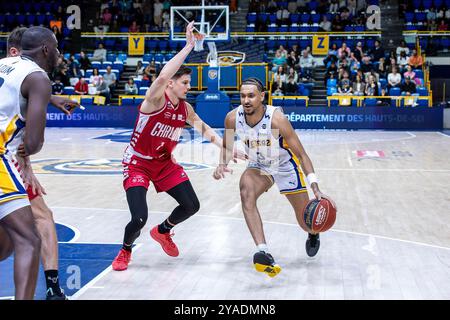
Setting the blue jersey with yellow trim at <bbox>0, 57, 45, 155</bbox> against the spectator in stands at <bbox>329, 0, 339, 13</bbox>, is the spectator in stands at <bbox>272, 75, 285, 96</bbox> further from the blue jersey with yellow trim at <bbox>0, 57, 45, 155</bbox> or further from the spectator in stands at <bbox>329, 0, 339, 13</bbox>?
the blue jersey with yellow trim at <bbox>0, 57, 45, 155</bbox>

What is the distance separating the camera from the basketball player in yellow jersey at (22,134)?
11.8ft

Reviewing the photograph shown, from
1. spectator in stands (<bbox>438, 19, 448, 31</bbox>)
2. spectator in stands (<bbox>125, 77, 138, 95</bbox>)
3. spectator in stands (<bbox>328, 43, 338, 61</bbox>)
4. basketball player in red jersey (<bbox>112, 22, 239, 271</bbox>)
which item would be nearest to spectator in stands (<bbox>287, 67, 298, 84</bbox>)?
spectator in stands (<bbox>328, 43, 338, 61</bbox>)

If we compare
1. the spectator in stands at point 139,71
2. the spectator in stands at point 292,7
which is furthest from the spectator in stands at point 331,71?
the spectator in stands at point 139,71

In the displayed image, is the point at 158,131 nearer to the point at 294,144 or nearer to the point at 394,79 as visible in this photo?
the point at 294,144

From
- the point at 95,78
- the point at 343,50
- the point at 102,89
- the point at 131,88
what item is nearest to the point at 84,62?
the point at 95,78

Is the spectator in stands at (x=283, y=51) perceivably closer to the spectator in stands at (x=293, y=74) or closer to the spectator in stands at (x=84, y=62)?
the spectator in stands at (x=293, y=74)

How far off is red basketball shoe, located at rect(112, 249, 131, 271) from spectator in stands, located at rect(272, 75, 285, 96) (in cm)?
1726

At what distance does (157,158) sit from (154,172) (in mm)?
123

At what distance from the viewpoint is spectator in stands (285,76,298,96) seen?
74.5 ft

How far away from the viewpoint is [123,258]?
18.5 ft

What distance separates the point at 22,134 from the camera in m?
3.90

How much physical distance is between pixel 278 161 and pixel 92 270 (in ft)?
5.98

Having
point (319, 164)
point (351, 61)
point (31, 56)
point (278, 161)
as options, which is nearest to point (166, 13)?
point (351, 61)

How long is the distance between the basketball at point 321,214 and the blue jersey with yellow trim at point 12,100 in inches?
99.6
